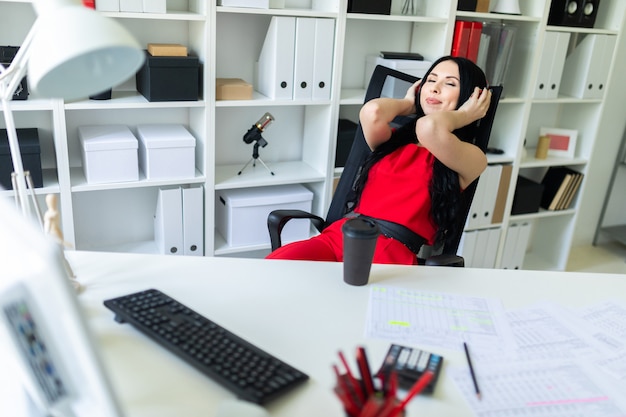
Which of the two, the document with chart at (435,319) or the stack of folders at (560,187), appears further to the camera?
the stack of folders at (560,187)

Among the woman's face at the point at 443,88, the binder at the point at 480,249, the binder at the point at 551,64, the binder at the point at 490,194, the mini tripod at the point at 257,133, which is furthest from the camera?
the binder at the point at 480,249

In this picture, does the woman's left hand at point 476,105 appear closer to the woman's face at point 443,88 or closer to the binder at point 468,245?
the woman's face at point 443,88

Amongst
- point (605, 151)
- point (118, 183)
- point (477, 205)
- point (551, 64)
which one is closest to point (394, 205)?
point (118, 183)

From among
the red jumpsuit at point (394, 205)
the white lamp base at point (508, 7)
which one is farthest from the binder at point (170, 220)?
the white lamp base at point (508, 7)

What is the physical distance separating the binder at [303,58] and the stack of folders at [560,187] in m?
1.72

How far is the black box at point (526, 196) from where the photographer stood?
10.7ft

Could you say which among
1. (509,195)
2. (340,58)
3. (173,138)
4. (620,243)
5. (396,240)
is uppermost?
(340,58)

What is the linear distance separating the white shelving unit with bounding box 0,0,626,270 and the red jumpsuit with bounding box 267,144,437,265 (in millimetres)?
718

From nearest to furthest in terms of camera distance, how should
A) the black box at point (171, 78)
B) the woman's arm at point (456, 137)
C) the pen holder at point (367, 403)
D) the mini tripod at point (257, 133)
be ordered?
the pen holder at point (367, 403), the woman's arm at point (456, 137), the black box at point (171, 78), the mini tripod at point (257, 133)

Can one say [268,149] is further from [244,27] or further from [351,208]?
[351,208]

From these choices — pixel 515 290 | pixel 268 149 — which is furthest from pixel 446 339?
pixel 268 149

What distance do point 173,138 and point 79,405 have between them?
1.85 meters

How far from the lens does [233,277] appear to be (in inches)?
52.7

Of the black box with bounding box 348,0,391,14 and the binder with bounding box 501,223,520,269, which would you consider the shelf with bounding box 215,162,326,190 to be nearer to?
the black box with bounding box 348,0,391,14
